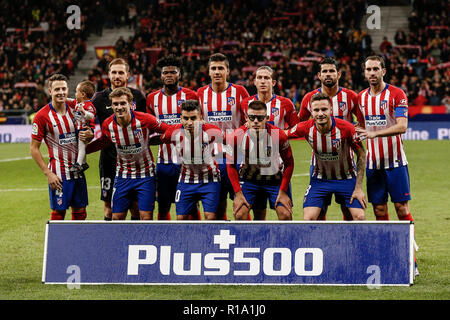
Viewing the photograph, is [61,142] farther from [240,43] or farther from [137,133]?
[240,43]

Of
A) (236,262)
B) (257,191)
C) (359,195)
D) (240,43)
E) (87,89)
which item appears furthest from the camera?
(240,43)

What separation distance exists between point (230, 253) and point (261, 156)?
1.38 metres

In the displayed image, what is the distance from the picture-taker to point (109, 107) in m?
8.06

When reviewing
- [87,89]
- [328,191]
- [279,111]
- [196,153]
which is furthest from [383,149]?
[87,89]

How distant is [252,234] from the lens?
19.8 ft

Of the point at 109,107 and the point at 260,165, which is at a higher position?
the point at 109,107

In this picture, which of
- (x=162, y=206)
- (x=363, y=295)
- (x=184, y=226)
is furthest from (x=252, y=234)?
(x=162, y=206)

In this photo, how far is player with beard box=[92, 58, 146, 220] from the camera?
764 centimetres

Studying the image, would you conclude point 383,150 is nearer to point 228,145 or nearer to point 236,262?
point 228,145

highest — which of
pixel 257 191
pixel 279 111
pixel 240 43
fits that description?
pixel 240 43

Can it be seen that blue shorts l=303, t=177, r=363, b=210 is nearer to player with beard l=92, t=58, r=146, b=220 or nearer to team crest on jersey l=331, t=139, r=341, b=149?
team crest on jersey l=331, t=139, r=341, b=149

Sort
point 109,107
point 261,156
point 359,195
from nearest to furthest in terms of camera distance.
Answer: point 359,195 < point 261,156 < point 109,107

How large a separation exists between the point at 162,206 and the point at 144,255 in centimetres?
185

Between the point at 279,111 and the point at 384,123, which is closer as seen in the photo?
the point at 384,123
